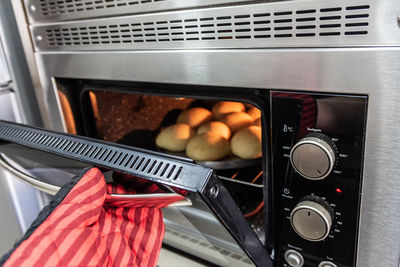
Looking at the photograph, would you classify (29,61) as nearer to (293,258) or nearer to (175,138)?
(175,138)

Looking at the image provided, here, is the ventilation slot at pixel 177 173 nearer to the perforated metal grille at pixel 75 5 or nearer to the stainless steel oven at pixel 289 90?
the stainless steel oven at pixel 289 90

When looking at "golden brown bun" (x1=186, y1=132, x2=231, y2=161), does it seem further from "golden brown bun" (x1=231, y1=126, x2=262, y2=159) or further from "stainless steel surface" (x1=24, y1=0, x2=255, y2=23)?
"stainless steel surface" (x1=24, y1=0, x2=255, y2=23)

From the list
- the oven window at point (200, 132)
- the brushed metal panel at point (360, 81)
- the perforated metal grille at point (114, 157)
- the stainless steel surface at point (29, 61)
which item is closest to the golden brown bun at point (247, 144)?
the oven window at point (200, 132)

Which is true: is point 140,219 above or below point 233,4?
below

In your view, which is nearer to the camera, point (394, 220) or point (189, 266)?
point (394, 220)

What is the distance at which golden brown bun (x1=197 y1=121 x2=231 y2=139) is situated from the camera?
31.9 inches

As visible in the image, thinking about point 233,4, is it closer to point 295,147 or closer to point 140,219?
point 295,147

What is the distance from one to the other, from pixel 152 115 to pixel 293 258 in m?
0.57

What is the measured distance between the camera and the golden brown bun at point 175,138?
831mm

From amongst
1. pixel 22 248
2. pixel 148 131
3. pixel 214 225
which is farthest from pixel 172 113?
pixel 22 248

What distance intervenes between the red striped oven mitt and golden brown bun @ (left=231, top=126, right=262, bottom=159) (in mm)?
290

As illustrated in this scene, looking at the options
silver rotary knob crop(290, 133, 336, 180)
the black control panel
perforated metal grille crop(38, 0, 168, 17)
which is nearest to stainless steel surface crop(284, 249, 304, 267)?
the black control panel

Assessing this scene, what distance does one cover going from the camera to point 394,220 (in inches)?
17.5

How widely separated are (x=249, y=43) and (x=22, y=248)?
1.30 ft
